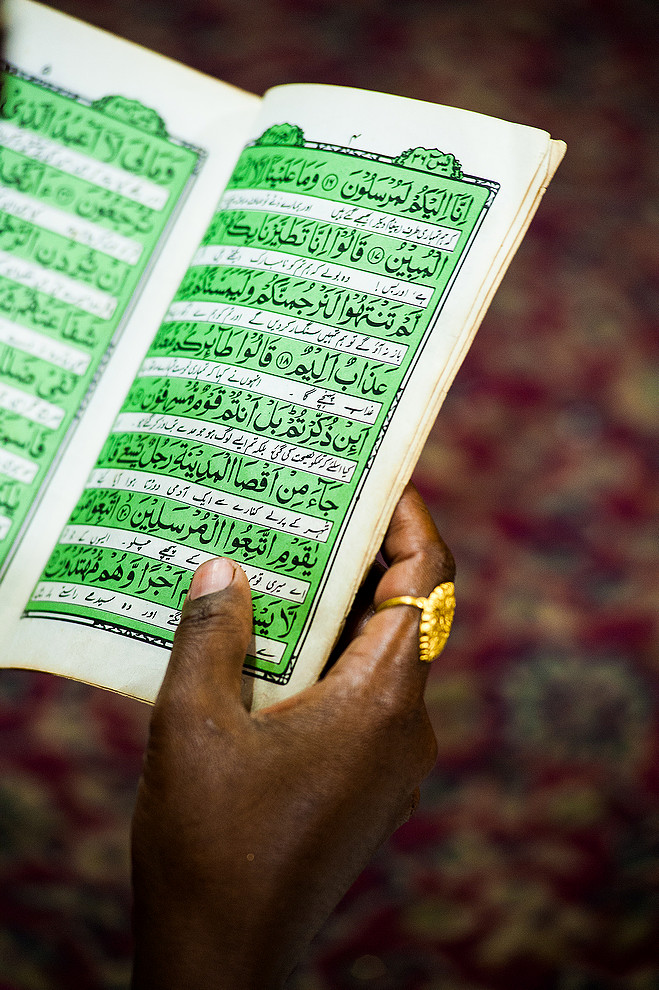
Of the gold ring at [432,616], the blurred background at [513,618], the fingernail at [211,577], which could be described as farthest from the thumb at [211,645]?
the blurred background at [513,618]

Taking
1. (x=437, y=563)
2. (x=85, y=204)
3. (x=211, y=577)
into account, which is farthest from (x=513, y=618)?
(x=85, y=204)

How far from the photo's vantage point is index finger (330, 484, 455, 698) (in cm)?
49

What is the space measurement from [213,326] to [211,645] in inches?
9.1

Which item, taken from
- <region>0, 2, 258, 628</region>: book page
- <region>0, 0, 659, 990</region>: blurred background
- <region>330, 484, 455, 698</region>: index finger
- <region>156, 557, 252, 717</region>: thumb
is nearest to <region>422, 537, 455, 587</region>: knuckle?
<region>330, 484, 455, 698</region>: index finger

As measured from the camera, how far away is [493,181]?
520mm

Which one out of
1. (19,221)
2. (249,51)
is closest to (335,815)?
(19,221)

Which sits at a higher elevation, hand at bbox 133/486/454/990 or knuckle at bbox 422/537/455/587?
knuckle at bbox 422/537/455/587

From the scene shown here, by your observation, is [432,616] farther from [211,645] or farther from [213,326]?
[213,326]

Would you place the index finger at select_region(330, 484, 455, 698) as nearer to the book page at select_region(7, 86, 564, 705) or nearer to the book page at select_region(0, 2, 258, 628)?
the book page at select_region(7, 86, 564, 705)

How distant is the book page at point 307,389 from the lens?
20.0 inches

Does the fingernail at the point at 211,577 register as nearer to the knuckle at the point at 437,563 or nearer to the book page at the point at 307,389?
the book page at the point at 307,389

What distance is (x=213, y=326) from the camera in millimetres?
550

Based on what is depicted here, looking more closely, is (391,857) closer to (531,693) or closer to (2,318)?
(531,693)

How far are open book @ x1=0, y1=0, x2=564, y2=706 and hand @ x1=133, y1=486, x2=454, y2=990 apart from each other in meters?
0.03
